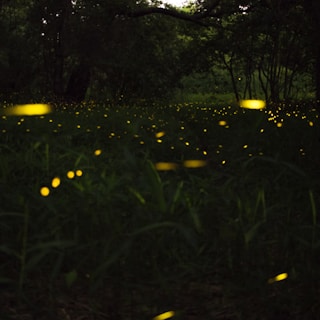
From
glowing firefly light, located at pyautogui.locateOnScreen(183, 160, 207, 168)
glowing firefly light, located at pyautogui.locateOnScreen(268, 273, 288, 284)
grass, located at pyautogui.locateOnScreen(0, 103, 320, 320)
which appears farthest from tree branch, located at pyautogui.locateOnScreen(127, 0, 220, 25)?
glowing firefly light, located at pyautogui.locateOnScreen(268, 273, 288, 284)

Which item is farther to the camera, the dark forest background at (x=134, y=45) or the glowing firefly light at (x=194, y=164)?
the dark forest background at (x=134, y=45)

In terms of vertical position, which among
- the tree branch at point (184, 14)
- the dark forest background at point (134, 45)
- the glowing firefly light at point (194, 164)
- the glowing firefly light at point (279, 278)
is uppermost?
the tree branch at point (184, 14)

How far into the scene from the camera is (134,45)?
2119 centimetres

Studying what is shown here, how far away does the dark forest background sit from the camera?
18.2 meters

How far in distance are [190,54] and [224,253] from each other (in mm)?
21558

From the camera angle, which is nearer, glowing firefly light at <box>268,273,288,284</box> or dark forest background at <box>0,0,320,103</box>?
glowing firefly light at <box>268,273,288,284</box>

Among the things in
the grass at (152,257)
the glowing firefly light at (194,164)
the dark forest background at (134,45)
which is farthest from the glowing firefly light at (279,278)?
the dark forest background at (134,45)

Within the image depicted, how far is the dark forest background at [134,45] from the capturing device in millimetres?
18250

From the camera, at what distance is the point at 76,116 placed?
1001cm

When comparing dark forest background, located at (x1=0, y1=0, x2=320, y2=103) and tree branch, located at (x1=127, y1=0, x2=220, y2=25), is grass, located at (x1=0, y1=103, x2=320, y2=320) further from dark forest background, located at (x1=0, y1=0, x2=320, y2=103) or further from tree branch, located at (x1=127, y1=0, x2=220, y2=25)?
tree branch, located at (x1=127, y1=0, x2=220, y2=25)

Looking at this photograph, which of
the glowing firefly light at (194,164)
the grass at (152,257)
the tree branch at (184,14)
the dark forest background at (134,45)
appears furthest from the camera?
the tree branch at (184,14)

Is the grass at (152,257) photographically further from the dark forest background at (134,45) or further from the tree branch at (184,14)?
the tree branch at (184,14)

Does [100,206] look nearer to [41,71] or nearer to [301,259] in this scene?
[301,259]

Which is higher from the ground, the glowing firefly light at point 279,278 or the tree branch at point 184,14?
the tree branch at point 184,14
